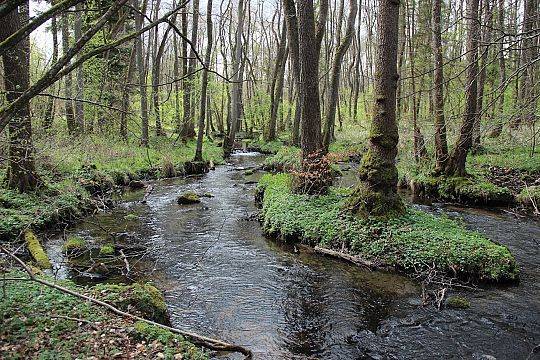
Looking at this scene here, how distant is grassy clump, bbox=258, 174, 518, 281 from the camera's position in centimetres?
727

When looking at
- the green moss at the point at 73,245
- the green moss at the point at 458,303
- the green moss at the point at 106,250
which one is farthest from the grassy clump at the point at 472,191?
the green moss at the point at 73,245

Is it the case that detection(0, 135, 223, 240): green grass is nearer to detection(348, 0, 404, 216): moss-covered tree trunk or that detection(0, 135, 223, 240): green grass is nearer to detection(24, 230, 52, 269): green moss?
detection(24, 230, 52, 269): green moss

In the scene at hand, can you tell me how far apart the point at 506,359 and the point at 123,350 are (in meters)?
4.36

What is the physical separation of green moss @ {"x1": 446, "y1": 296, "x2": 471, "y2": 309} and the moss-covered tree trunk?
274 cm

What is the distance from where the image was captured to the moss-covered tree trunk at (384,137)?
9.03 meters

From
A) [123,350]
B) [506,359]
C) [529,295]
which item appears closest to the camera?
[123,350]

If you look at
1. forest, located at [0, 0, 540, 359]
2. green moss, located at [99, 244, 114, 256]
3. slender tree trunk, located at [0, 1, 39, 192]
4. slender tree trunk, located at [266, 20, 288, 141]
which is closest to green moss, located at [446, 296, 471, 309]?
forest, located at [0, 0, 540, 359]

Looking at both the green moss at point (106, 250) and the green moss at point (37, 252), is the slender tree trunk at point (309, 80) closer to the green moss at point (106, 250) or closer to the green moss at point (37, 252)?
the green moss at point (106, 250)

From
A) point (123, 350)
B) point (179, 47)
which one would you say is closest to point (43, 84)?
point (123, 350)

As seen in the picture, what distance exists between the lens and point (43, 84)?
2949 mm

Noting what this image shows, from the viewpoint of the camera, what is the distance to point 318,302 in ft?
22.1

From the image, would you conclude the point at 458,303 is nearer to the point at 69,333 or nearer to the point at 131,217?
the point at 69,333

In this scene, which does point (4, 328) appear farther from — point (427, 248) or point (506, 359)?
point (427, 248)

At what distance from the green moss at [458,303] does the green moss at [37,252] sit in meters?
6.64
